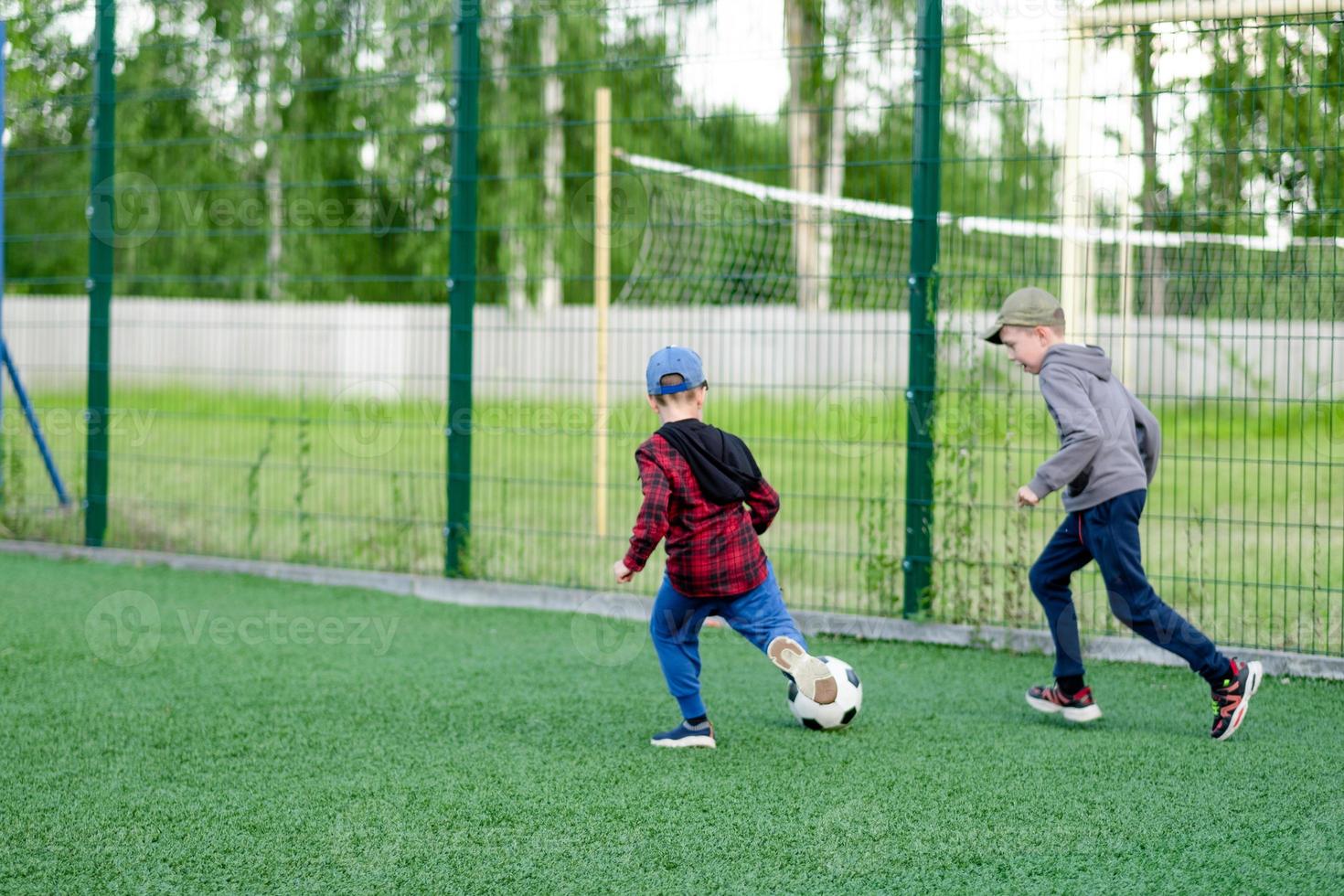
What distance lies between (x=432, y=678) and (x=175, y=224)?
2480 centimetres

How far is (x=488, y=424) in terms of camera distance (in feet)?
26.9

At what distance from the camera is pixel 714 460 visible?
466cm

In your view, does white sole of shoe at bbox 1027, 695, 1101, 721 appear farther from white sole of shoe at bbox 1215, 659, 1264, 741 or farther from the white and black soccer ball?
the white and black soccer ball

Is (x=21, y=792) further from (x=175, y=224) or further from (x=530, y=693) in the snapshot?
(x=175, y=224)

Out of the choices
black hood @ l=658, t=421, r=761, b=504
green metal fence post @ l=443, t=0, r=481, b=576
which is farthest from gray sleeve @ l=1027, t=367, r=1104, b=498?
green metal fence post @ l=443, t=0, r=481, b=576

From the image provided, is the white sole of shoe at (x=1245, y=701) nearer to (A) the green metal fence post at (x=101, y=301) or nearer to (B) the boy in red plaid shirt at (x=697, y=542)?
(B) the boy in red plaid shirt at (x=697, y=542)

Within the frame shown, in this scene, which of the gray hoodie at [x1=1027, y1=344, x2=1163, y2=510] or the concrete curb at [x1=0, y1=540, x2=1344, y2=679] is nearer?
the gray hoodie at [x1=1027, y1=344, x2=1163, y2=510]

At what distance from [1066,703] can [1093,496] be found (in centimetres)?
83

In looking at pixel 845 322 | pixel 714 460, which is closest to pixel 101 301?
pixel 845 322

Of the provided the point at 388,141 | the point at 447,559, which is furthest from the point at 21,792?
the point at 388,141

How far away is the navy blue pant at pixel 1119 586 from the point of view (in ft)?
15.8

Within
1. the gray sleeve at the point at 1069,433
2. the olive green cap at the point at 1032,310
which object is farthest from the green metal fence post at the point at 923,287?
the gray sleeve at the point at 1069,433

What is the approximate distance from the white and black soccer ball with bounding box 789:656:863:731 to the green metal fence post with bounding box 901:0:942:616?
72.5 inches

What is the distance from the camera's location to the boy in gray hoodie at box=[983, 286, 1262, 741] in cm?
481
